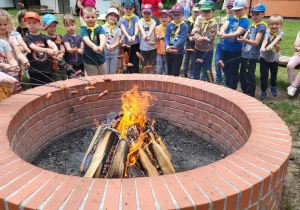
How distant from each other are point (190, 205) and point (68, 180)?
0.76 m

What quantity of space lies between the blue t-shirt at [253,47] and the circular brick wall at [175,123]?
7.95 feet

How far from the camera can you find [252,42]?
16.7 feet

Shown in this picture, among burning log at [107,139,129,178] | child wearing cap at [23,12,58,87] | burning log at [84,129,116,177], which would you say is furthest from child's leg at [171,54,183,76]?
burning log at [107,139,129,178]

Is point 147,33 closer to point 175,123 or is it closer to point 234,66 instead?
point 234,66

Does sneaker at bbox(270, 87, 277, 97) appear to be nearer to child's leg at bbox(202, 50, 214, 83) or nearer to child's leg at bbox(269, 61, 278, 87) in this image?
child's leg at bbox(269, 61, 278, 87)

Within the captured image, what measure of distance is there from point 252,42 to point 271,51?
91 cm

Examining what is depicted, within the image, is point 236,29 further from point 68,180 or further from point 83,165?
point 68,180

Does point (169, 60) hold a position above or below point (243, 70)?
above

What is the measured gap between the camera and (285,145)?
212 cm

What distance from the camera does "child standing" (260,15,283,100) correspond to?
5.48 metres

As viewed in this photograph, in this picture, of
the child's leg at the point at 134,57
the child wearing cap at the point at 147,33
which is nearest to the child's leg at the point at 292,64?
the child wearing cap at the point at 147,33

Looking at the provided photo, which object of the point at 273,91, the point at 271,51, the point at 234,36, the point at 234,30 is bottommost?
the point at 273,91

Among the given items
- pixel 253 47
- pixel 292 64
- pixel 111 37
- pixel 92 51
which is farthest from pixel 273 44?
pixel 92 51

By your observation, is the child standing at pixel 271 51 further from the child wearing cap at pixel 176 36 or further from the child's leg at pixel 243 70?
the child wearing cap at pixel 176 36
